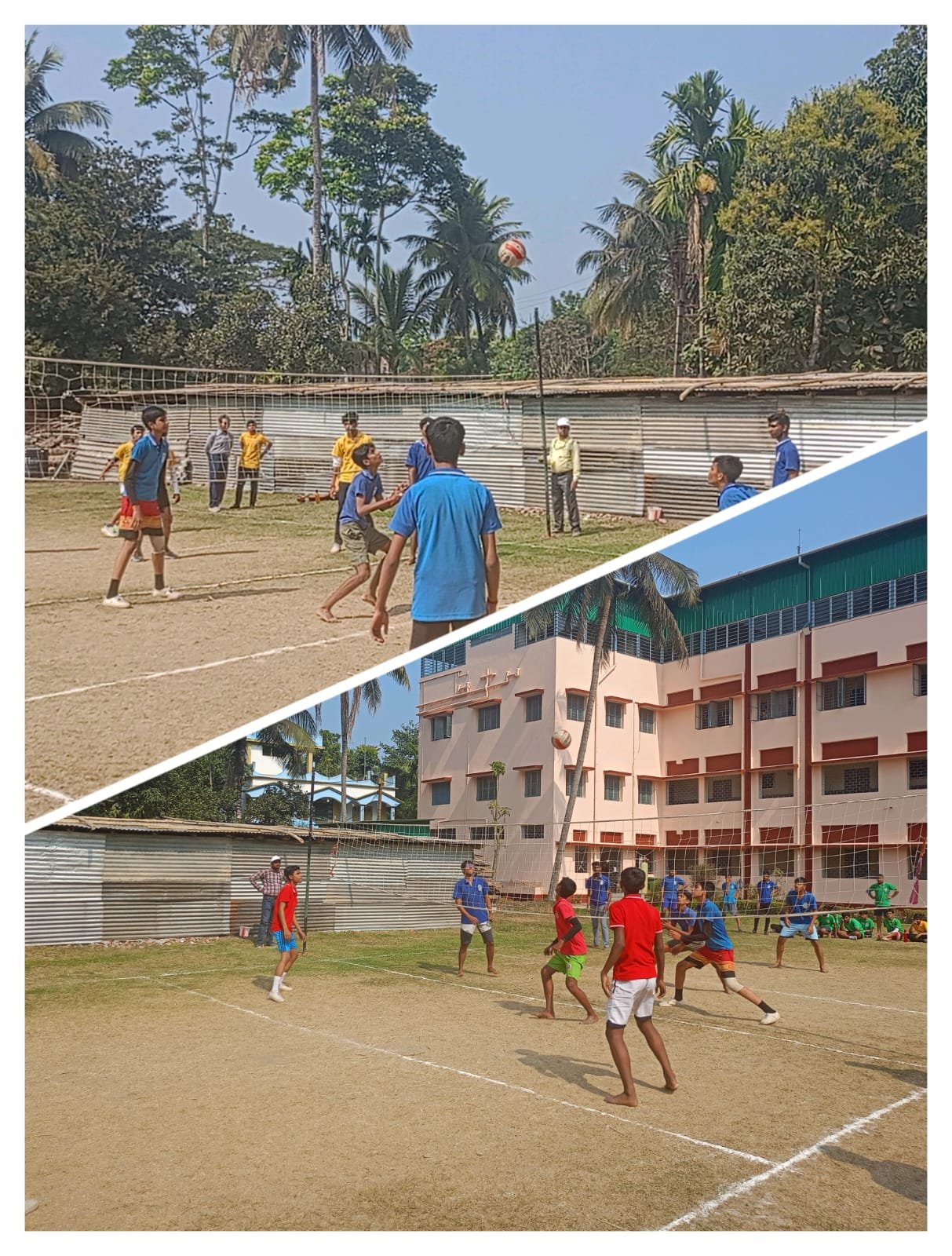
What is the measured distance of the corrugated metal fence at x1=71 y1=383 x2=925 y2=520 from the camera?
807cm

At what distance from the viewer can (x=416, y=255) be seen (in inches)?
341

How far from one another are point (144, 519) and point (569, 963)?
10.4 feet

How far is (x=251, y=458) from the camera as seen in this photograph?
8.90m

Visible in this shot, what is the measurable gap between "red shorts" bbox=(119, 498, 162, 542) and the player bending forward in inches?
137

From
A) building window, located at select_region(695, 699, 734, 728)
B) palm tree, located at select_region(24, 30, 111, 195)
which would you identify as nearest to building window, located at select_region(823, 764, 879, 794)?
building window, located at select_region(695, 699, 734, 728)

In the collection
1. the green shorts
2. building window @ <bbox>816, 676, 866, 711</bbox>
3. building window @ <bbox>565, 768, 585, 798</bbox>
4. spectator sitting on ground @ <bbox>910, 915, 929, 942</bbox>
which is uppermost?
building window @ <bbox>816, 676, 866, 711</bbox>

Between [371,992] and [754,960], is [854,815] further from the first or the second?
[371,992]

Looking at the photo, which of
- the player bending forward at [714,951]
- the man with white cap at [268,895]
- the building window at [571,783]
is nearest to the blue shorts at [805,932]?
the player bending forward at [714,951]

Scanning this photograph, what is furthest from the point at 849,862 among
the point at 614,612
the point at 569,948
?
the point at 614,612

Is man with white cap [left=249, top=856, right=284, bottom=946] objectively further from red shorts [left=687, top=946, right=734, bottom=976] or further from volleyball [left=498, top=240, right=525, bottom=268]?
volleyball [left=498, top=240, right=525, bottom=268]

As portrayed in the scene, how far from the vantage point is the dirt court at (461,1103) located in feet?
14.9

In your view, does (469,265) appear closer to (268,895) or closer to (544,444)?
(544,444)

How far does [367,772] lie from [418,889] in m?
0.90
